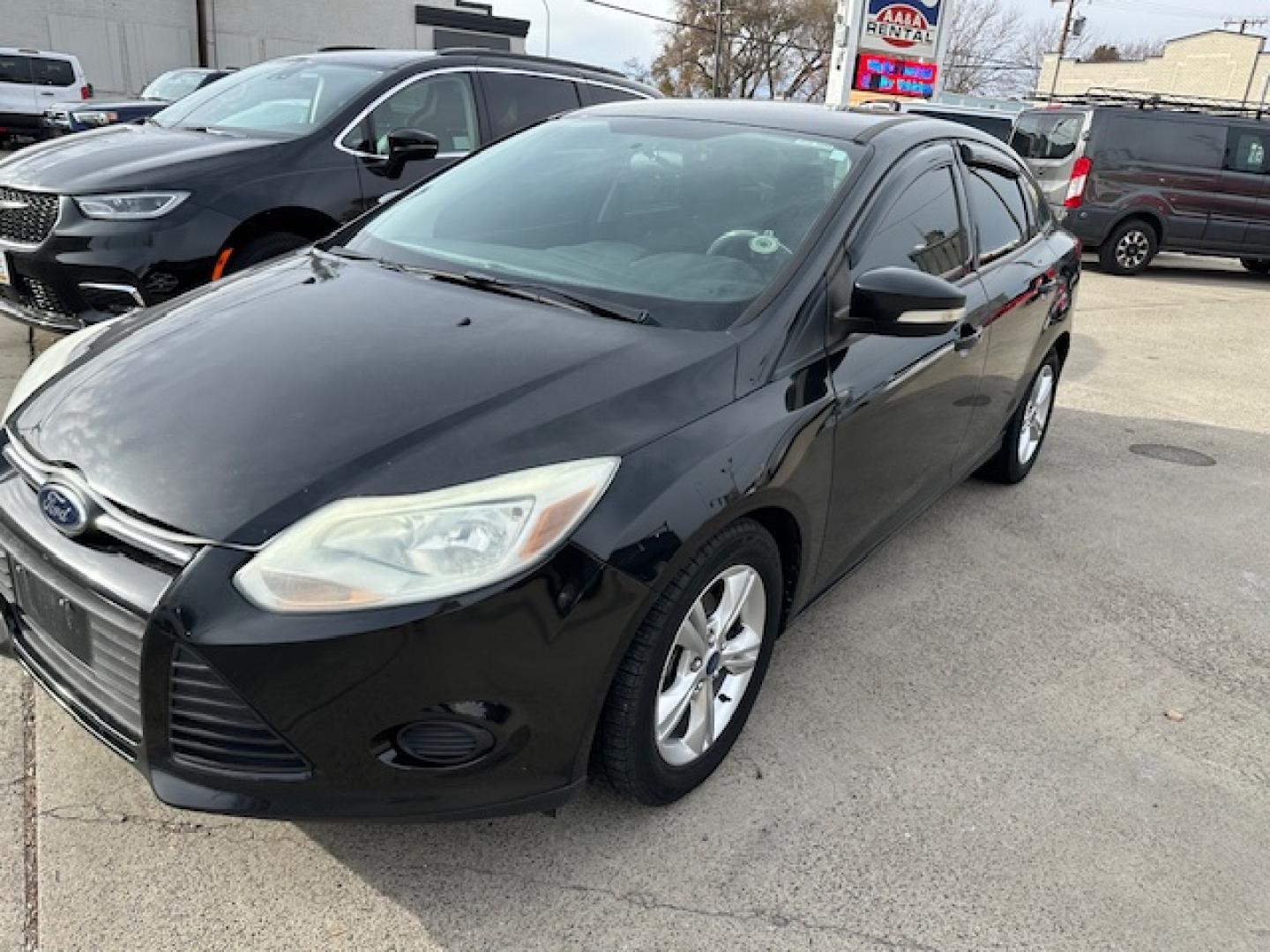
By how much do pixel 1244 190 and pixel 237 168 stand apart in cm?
1232

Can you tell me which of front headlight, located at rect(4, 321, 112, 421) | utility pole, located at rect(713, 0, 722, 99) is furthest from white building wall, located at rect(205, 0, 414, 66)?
front headlight, located at rect(4, 321, 112, 421)

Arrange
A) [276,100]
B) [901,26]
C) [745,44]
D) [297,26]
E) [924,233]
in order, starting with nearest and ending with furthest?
[924,233], [276,100], [901,26], [297,26], [745,44]

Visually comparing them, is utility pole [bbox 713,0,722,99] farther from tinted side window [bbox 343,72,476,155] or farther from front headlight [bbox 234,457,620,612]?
front headlight [bbox 234,457,620,612]

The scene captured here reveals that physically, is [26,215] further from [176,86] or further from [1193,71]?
[1193,71]

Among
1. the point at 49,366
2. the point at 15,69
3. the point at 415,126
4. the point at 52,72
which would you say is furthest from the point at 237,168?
the point at 52,72

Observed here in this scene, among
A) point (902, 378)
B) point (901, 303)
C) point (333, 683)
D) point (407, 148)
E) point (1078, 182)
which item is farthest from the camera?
point (1078, 182)

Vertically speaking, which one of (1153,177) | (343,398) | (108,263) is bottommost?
(108,263)

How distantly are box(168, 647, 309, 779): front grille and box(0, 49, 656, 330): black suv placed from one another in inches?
131

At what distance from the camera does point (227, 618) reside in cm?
171

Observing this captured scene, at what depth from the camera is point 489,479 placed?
1858 mm

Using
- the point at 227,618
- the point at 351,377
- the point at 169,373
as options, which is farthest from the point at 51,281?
the point at 227,618

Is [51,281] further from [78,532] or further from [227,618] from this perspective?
[227,618]

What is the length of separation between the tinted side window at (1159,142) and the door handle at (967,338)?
10.3m

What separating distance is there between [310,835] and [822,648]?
1.67 m
